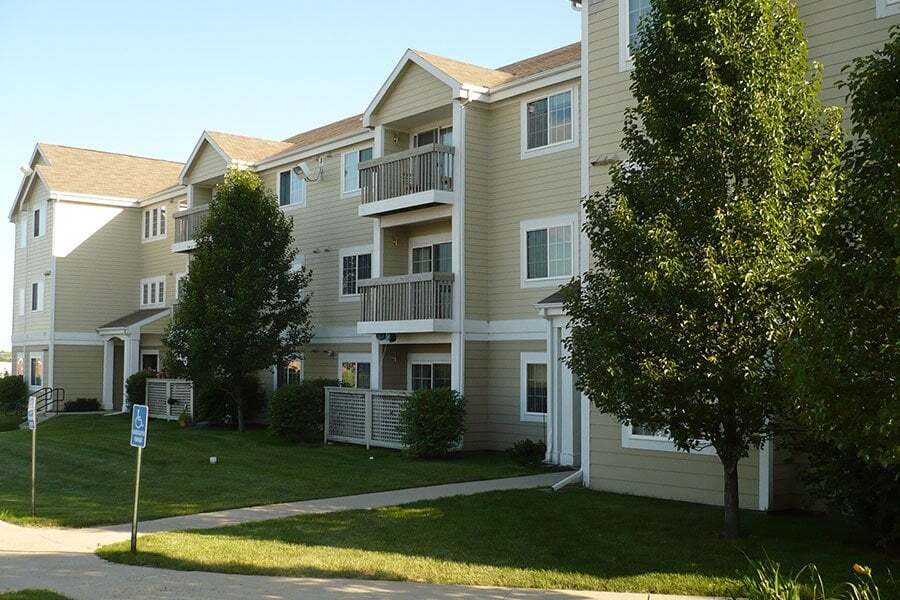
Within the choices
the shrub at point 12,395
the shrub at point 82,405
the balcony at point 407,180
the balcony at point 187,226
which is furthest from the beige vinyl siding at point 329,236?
the shrub at point 12,395

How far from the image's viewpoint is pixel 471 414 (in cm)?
2167

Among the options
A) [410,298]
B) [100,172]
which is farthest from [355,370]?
[100,172]

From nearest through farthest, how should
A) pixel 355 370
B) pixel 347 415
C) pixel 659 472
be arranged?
pixel 659 472 < pixel 347 415 < pixel 355 370

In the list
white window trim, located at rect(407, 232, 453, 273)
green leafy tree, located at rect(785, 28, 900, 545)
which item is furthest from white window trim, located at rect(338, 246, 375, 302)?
green leafy tree, located at rect(785, 28, 900, 545)

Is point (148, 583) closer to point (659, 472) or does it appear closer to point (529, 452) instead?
point (659, 472)

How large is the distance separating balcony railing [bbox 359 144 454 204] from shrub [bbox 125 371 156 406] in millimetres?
13415

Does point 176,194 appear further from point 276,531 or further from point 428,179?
point 276,531

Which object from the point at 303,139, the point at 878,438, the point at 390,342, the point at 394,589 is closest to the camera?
the point at 878,438

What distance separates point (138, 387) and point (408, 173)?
51.0 ft

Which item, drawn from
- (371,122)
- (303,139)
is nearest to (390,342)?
(371,122)

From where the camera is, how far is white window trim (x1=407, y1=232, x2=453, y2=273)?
924 inches

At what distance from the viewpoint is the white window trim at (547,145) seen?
20188mm

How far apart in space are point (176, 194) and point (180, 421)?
11.0 metres

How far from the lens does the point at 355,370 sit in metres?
26.3
